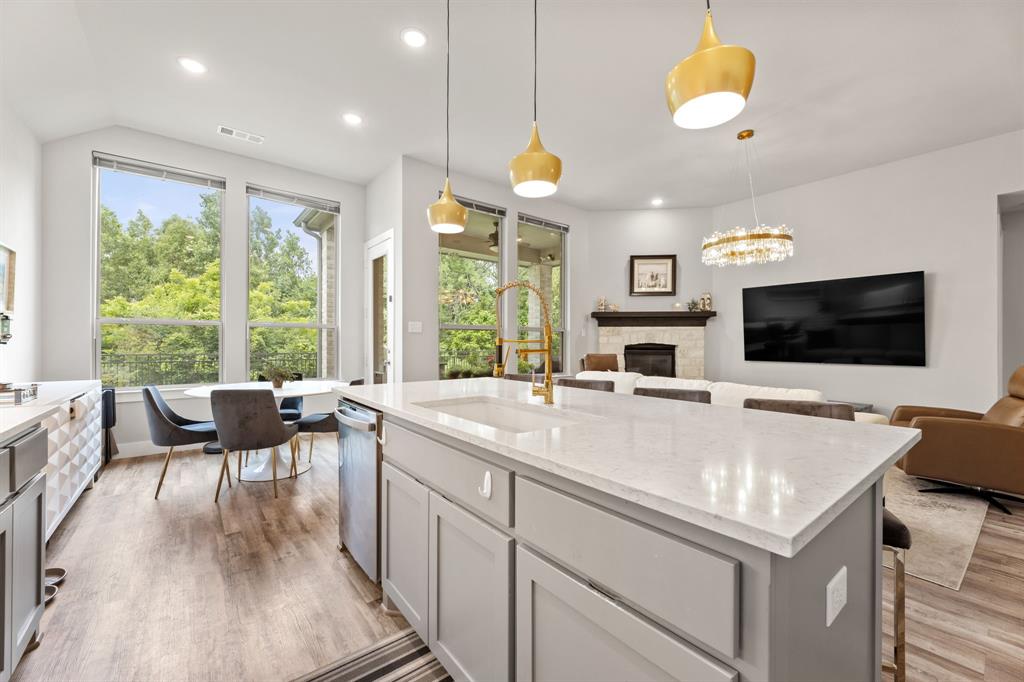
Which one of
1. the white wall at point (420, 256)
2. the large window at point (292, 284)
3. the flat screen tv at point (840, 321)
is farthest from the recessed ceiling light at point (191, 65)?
the flat screen tv at point (840, 321)

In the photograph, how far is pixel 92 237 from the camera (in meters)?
3.91

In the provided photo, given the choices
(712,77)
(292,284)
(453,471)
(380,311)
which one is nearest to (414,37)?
(712,77)

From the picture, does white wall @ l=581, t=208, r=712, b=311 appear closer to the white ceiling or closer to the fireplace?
the fireplace

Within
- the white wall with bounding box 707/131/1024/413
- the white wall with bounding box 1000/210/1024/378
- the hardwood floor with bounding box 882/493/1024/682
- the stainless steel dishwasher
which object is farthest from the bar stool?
the white wall with bounding box 1000/210/1024/378

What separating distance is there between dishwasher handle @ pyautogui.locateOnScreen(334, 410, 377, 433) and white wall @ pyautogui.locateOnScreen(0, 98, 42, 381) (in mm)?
2721

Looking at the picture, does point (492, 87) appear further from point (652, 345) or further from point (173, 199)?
point (652, 345)

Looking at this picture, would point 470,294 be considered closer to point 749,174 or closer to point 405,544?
point 749,174

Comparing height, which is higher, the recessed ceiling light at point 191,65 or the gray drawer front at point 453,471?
the recessed ceiling light at point 191,65

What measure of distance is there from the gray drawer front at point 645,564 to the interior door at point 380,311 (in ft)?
13.3

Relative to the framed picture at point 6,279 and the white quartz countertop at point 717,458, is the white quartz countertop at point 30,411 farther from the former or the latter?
the white quartz countertop at point 717,458

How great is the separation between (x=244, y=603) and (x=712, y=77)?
2562 mm

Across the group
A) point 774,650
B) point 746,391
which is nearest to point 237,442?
point 774,650

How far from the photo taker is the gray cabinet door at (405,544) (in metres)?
1.49

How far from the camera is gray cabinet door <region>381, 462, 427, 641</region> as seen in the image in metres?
1.49
